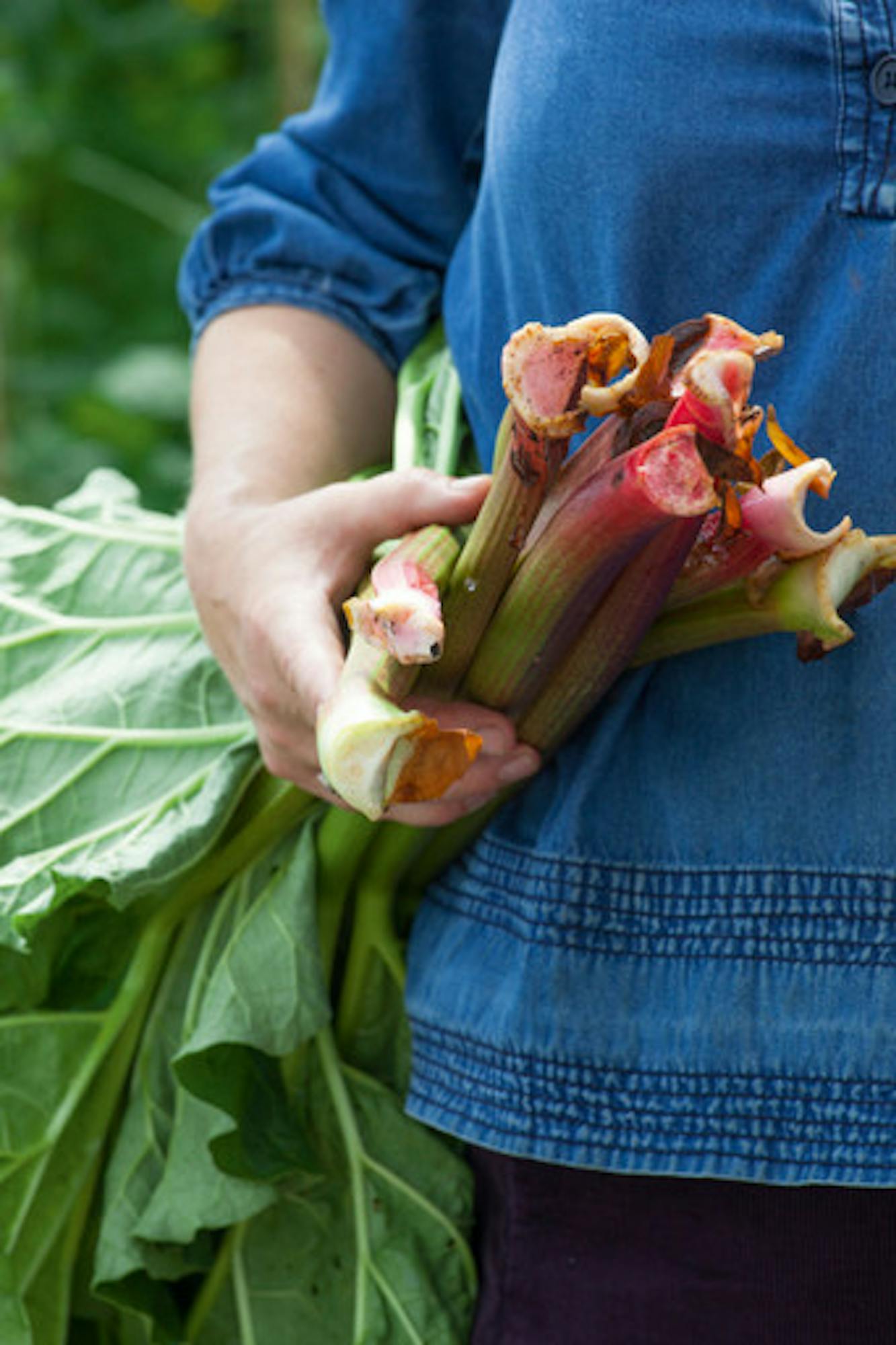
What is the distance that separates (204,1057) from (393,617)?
387 mm

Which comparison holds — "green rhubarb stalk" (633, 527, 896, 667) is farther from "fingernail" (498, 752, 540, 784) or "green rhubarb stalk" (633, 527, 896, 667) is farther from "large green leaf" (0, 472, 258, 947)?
"large green leaf" (0, 472, 258, 947)

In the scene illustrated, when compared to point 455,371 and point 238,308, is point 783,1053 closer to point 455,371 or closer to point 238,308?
point 455,371

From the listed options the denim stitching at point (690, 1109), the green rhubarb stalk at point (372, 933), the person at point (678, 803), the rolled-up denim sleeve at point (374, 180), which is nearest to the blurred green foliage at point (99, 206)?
the rolled-up denim sleeve at point (374, 180)

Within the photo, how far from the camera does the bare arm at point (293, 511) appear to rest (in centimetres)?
99

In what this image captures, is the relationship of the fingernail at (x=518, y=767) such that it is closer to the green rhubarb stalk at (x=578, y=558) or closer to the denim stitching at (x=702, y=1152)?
the green rhubarb stalk at (x=578, y=558)

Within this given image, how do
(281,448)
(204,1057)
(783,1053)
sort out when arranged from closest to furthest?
(783,1053) < (204,1057) < (281,448)

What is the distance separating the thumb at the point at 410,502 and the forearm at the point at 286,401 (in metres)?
0.16

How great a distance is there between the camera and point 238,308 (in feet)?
4.19

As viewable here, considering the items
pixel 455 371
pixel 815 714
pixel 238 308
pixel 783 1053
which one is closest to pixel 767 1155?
pixel 783 1053

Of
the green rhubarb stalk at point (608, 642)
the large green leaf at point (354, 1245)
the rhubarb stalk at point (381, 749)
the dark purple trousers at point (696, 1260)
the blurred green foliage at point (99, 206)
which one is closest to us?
the rhubarb stalk at point (381, 749)

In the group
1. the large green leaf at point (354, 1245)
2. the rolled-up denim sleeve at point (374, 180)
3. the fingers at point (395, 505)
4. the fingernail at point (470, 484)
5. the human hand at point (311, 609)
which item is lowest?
the large green leaf at point (354, 1245)

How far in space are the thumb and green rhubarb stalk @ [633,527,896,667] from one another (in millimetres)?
129

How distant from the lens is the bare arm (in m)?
0.99

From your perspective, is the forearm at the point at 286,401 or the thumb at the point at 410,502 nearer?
the thumb at the point at 410,502
